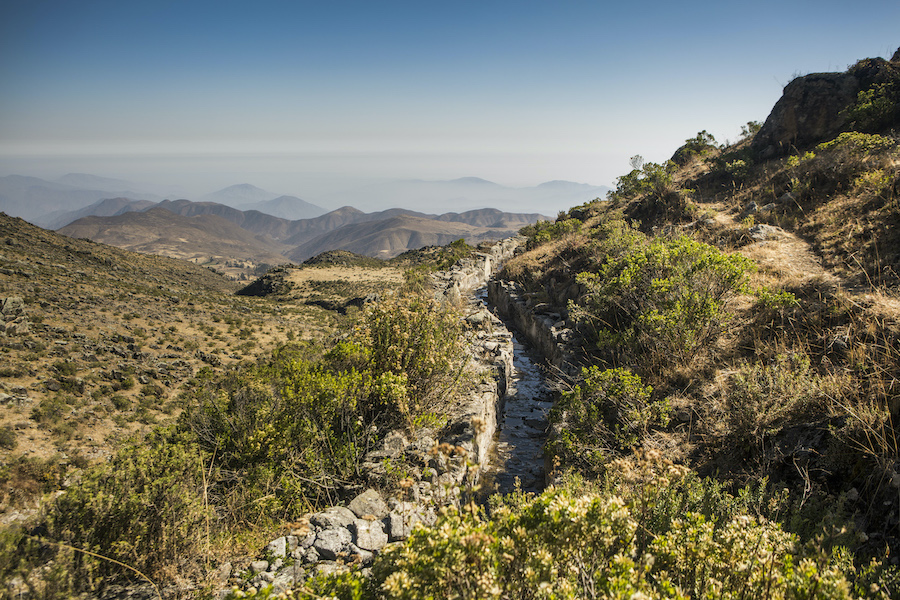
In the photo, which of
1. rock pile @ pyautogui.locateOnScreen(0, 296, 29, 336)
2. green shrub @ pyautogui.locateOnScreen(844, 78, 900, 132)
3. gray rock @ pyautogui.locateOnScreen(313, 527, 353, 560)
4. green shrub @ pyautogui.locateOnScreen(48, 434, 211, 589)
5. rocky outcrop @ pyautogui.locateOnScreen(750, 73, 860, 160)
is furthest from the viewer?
rock pile @ pyautogui.locateOnScreen(0, 296, 29, 336)

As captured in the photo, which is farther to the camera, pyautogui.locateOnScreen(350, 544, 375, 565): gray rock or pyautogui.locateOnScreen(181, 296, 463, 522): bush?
pyautogui.locateOnScreen(181, 296, 463, 522): bush

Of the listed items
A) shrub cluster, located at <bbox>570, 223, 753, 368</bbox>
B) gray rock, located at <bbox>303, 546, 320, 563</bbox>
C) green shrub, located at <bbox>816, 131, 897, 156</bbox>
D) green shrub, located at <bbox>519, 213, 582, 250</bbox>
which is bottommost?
gray rock, located at <bbox>303, 546, 320, 563</bbox>

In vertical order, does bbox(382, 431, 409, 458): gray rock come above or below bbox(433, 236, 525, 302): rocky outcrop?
below

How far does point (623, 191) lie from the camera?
20.0 meters

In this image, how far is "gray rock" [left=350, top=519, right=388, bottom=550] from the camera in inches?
141

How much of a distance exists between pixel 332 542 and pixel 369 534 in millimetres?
334

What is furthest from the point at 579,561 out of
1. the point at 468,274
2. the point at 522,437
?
the point at 468,274

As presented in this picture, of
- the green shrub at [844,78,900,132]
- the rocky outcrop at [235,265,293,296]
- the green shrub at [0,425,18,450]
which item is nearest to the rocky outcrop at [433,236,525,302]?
the green shrub at [0,425,18,450]

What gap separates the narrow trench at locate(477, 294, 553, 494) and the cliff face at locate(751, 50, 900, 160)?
Answer: 41.6 ft

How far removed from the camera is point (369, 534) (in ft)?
12.0

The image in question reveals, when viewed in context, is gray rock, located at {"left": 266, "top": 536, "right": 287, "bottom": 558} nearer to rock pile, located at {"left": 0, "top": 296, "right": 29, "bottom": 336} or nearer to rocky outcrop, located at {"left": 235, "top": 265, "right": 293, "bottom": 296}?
rock pile, located at {"left": 0, "top": 296, "right": 29, "bottom": 336}

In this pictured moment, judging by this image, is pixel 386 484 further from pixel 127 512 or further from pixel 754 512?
pixel 754 512

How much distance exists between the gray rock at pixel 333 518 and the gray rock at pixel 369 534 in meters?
0.09

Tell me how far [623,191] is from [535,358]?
12.7 meters
